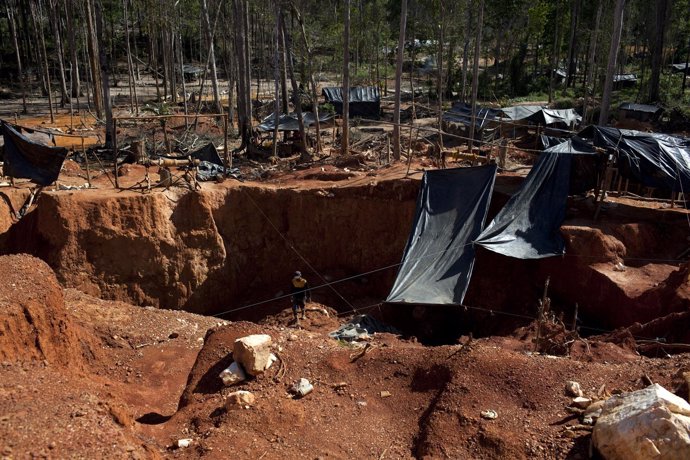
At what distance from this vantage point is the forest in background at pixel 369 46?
94.0 feet

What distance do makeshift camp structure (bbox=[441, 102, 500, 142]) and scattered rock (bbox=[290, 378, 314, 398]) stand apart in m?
17.6

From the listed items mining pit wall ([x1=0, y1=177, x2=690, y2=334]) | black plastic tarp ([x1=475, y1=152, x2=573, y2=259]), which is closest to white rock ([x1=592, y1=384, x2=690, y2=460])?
mining pit wall ([x1=0, y1=177, x2=690, y2=334])

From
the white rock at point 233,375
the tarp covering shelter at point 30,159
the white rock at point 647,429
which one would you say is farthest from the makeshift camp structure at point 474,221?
the tarp covering shelter at point 30,159

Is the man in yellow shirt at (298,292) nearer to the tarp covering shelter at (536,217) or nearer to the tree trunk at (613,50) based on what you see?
the tarp covering shelter at (536,217)

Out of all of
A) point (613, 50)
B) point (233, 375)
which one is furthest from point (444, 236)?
point (613, 50)

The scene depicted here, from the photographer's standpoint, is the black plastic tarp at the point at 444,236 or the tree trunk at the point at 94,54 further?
the tree trunk at the point at 94,54

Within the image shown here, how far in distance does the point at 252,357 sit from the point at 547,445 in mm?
4104

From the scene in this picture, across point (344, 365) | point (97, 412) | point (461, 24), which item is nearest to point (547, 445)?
point (344, 365)

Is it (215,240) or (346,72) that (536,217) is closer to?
(215,240)

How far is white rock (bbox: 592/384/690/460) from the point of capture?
5414mm

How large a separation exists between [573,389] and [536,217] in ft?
20.9

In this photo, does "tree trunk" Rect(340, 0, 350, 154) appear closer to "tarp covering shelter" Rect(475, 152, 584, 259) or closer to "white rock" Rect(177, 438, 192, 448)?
"tarp covering shelter" Rect(475, 152, 584, 259)

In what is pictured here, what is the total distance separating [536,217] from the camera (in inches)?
506

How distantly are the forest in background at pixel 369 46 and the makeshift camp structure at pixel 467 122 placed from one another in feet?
6.37
